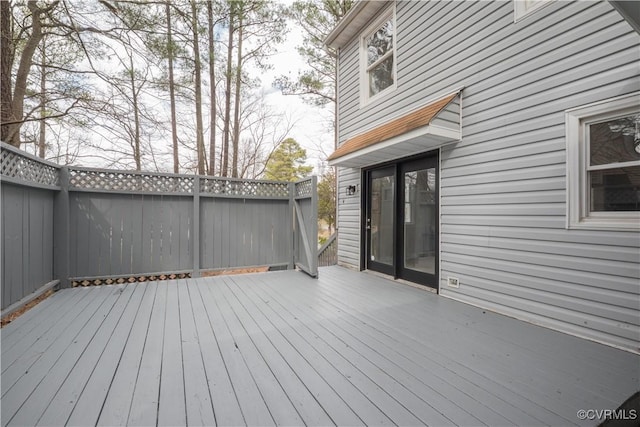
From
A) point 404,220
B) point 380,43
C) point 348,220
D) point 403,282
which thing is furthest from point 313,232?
point 380,43

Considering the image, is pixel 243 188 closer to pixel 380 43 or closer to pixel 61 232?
pixel 61 232

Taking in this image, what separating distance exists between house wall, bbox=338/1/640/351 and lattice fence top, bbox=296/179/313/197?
2088mm

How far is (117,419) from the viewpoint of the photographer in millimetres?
1443

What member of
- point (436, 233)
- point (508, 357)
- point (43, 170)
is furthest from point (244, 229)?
point (508, 357)

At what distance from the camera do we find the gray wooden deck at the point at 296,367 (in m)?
1.52

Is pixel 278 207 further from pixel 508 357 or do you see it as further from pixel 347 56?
pixel 508 357

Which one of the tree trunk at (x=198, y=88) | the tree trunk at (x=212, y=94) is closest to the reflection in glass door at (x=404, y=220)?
the tree trunk at (x=212, y=94)

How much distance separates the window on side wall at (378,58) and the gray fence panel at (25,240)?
16.4 ft

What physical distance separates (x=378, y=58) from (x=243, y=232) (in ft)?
13.1

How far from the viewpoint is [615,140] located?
2.36 meters

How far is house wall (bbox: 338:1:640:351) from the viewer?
Result: 234 cm

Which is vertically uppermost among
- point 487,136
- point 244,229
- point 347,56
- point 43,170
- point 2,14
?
point 347,56

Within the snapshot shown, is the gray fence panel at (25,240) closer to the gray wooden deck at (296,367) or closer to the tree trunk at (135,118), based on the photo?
the gray wooden deck at (296,367)

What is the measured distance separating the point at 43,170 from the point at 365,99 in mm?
4948
